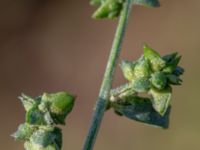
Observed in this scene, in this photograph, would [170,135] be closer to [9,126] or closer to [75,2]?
[9,126]

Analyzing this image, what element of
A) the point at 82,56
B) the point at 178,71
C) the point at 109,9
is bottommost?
the point at 178,71

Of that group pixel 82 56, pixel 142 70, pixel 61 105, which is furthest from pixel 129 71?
pixel 82 56

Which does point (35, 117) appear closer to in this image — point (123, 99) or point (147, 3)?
point (123, 99)

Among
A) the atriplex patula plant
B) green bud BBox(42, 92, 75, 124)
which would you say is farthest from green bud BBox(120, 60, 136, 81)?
green bud BBox(42, 92, 75, 124)

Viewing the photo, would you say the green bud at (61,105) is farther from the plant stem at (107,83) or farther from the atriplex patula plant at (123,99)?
the plant stem at (107,83)

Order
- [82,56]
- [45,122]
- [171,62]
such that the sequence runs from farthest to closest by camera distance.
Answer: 1. [82,56]
2. [171,62]
3. [45,122]

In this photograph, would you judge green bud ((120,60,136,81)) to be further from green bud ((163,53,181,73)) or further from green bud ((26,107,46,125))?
green bud ((26,107,46,125))

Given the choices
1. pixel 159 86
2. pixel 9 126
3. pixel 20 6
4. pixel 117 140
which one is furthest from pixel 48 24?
pixel 159 86
